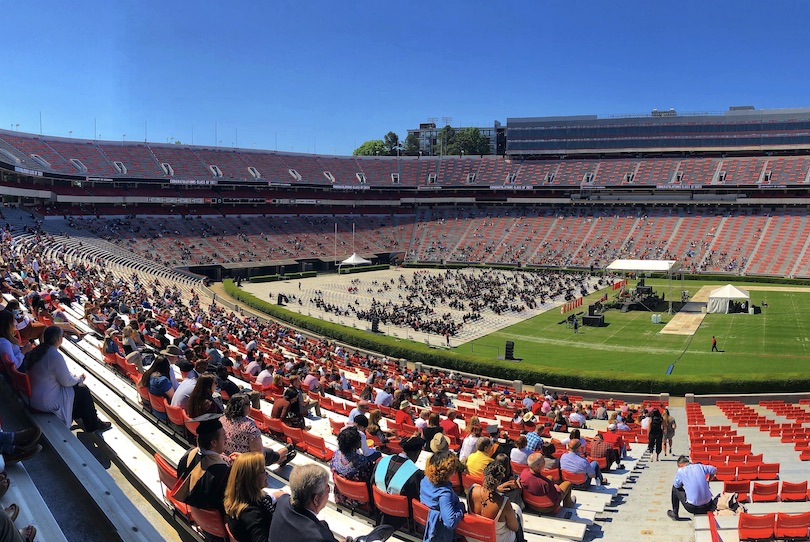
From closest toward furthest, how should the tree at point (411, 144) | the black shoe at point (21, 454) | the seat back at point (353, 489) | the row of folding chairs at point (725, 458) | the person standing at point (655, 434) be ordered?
the black shoe at point (21, 454)
the seat back at point (353, 489)
the row of folding chairs at point (725, 458)
the person standing at point (655, 434)
the tree at point (411, 144)

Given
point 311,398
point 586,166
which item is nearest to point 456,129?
point 586,166

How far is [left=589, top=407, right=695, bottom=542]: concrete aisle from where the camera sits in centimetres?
843

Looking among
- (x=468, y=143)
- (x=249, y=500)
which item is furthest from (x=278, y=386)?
(x=468, y=143)

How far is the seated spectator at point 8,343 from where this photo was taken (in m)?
7.59

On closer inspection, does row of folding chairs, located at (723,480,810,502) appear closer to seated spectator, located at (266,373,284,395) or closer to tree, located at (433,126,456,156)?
seated spectator, located at (266,373,284,395)

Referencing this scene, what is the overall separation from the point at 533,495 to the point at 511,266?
7426 centimetres

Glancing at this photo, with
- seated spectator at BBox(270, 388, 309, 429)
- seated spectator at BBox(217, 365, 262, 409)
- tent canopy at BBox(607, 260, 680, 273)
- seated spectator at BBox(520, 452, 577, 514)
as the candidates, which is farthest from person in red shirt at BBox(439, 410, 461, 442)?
tent canopy at BBox(607, 260, 680, 273)

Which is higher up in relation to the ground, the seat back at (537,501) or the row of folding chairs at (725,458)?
the seat back at (537,501)

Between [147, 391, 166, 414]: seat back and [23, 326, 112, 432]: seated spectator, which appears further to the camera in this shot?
[147, 391, 166, 414]: seat back

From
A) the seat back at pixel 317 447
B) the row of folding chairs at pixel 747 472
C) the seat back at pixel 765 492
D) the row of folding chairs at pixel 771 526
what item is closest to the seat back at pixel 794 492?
the seat back at pixel 765 492

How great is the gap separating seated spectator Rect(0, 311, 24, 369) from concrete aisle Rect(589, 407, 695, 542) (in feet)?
25.6

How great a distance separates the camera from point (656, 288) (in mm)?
63562

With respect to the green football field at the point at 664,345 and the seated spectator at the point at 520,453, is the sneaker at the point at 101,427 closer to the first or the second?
the seated spectator at the point at 520,453

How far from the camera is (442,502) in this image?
5844mm
